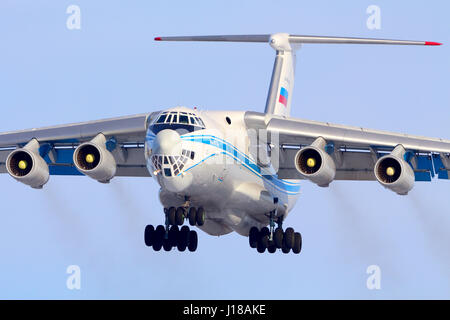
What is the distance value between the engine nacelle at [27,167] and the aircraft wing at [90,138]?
85 centimetres

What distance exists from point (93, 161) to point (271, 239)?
417 cm

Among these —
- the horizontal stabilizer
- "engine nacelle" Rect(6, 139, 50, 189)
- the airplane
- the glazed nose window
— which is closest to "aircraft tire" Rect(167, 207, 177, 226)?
the airplane

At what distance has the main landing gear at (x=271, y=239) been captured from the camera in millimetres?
31047

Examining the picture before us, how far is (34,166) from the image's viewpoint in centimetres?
2989

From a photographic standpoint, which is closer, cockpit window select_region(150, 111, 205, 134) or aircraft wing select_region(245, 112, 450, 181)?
cockpit window select_region(150, 111, 205, 134)

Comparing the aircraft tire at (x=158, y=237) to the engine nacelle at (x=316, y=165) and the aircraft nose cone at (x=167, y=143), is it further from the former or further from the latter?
the engine nacelle at (x=316, y=165)

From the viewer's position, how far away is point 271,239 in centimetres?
3108

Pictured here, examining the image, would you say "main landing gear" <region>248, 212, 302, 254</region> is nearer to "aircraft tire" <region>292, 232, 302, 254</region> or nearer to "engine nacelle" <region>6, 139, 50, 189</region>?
"aircraft tire" <region>292, 232, 302, 254</region>

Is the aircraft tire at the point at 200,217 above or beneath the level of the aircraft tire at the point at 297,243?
beneath

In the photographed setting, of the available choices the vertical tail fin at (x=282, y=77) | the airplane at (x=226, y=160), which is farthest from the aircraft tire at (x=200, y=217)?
the vertical tail fin at (x=282, y=77)

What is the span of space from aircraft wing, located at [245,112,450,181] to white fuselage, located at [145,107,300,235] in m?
0.41

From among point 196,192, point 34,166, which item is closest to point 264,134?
point 196,192

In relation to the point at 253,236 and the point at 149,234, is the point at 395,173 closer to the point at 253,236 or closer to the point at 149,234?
the point at 253,236

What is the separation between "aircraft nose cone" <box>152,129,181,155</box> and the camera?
89.9ft
